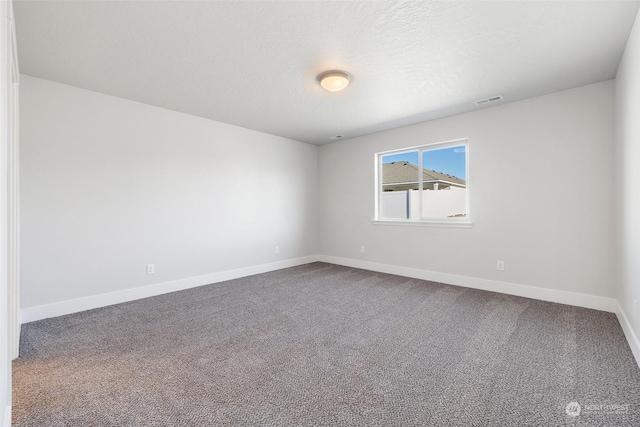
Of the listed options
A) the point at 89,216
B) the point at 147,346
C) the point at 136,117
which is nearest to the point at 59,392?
the point at 147,346

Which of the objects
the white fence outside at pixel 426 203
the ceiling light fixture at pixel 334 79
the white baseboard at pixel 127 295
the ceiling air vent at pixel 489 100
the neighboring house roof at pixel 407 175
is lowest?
the white baseboard at pixel 127 295

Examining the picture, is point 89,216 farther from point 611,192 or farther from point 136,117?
point 611,192

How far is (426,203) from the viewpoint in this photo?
4523mm

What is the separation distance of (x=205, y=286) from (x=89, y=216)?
162 cm

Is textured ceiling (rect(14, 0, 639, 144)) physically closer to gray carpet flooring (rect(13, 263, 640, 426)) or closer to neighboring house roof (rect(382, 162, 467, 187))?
neighboring house roof (rect(382, 162, 467, 187))

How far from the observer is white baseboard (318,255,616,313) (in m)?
3.06

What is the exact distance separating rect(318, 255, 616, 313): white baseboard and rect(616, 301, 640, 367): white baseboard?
23 cm

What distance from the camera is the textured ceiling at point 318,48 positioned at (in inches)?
76.8

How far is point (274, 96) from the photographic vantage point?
3.37 metres

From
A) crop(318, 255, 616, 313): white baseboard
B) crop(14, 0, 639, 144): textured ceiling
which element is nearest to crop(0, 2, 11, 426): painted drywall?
crop(14, 0, 639, 144): textured ceiling

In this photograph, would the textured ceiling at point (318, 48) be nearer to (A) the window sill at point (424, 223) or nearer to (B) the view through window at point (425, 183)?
(B) the view through window at point (425, 183)

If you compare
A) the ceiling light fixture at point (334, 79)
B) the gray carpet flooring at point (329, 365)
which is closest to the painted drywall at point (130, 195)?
the gray carpet flooring at point (329, 365)

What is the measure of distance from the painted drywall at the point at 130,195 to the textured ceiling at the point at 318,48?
0.37 meters

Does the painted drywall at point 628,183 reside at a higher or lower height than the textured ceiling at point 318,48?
lower
